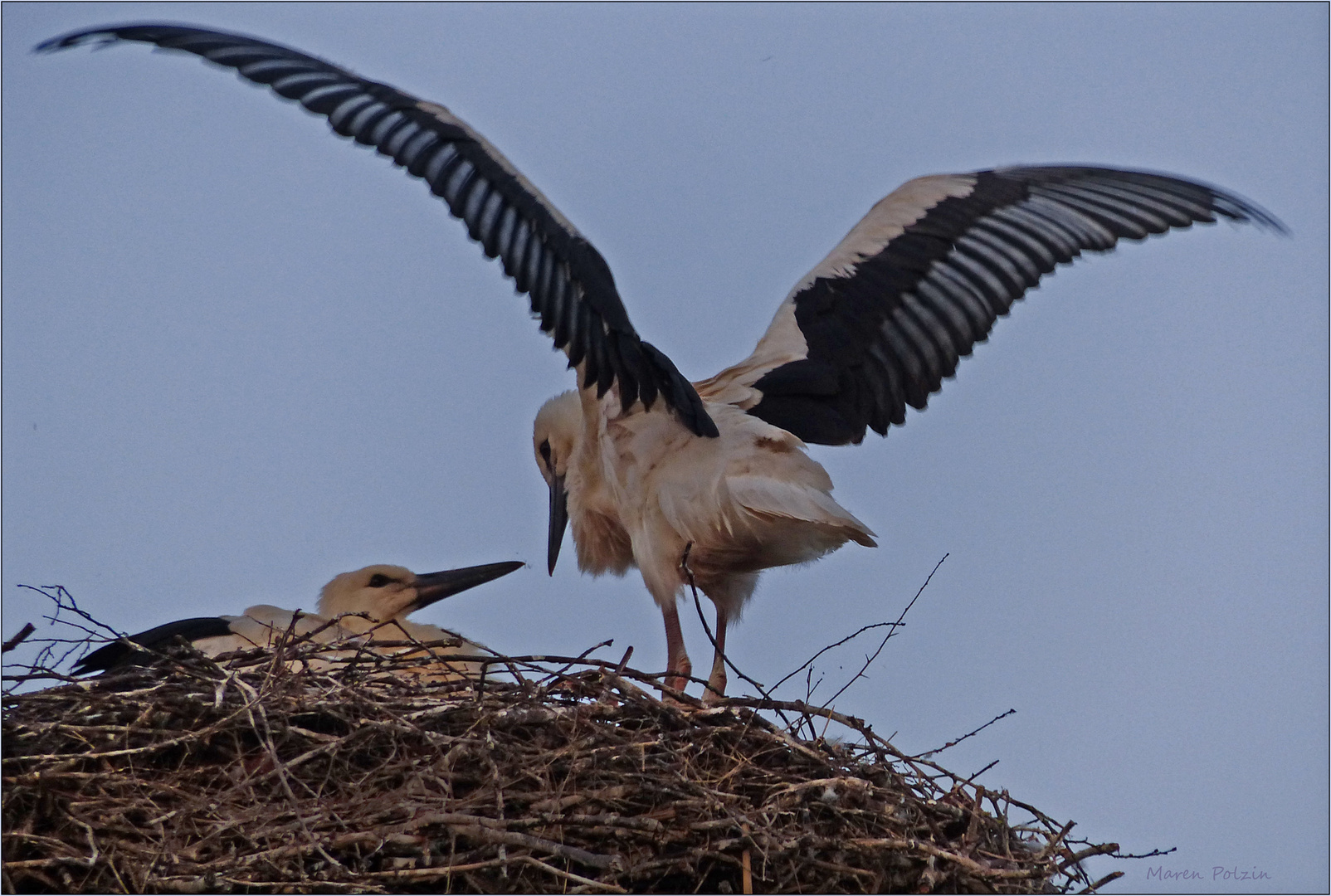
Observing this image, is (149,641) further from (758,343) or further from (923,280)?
(923,280)

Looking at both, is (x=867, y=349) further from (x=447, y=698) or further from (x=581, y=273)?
(x=447, y=698)

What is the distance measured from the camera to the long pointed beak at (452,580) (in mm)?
5535

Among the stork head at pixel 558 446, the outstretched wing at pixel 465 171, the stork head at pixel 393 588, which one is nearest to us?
the outstretched wing at pixel 465 171

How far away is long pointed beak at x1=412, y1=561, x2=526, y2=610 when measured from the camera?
18.2 ft

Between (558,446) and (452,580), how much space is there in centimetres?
81

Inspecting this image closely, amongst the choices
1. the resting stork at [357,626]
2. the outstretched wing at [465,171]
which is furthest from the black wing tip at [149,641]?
the outstretched wing at [465,171]

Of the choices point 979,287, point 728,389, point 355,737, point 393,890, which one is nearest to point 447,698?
point 355,737

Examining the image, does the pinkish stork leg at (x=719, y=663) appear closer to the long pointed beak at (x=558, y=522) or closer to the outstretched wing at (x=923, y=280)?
the long pointed beak at (x=558, y=522)

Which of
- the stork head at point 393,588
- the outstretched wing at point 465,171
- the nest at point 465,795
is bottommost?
the nest at point 465,795

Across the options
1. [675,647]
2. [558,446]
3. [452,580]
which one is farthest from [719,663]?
[452,580]

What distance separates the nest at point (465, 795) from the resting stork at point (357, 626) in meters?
0.24

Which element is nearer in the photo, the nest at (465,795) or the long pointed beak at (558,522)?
the nest at (465,795)

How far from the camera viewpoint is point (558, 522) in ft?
16.7

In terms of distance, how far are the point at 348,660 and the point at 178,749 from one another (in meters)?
0.48
